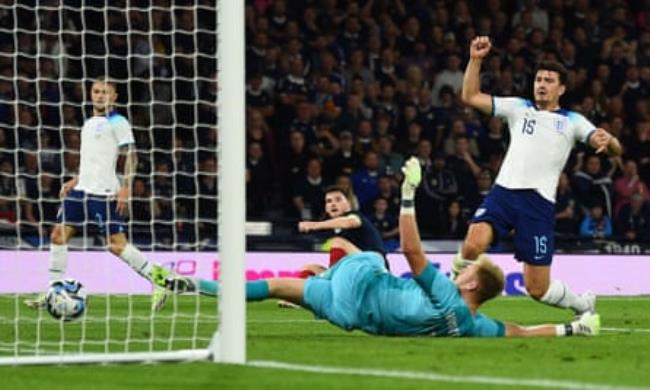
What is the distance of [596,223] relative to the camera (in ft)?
76.1

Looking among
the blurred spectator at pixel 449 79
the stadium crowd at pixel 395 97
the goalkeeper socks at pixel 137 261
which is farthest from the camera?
the blurred spectator at pixel 449 79

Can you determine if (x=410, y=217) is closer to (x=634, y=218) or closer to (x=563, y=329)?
(x=563, y=329)

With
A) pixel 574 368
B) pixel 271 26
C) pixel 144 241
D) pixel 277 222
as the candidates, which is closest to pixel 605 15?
pixel 271 26

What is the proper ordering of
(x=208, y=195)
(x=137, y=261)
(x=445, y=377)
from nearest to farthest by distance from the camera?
(x=445, y=377) < (x=137, y=261) < (x=208, y=195)

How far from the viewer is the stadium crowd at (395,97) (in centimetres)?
2047

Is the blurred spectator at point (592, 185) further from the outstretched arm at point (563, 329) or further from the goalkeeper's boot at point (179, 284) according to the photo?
the outstretched arm at point (563, 329)

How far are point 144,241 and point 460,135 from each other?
576 cm

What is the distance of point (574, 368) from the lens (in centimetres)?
981

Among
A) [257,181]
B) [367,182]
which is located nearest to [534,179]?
[367,182]

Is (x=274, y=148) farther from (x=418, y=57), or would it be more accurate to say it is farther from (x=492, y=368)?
(x=492, y=368)

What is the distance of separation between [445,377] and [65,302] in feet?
16.3

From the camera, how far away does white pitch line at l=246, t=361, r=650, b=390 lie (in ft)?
28.7

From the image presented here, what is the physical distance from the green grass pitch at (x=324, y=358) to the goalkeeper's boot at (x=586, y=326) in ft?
0.34

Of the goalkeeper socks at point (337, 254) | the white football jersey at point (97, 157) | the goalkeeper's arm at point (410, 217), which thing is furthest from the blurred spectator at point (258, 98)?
the goalkeeper's arm at point (410, 217)
